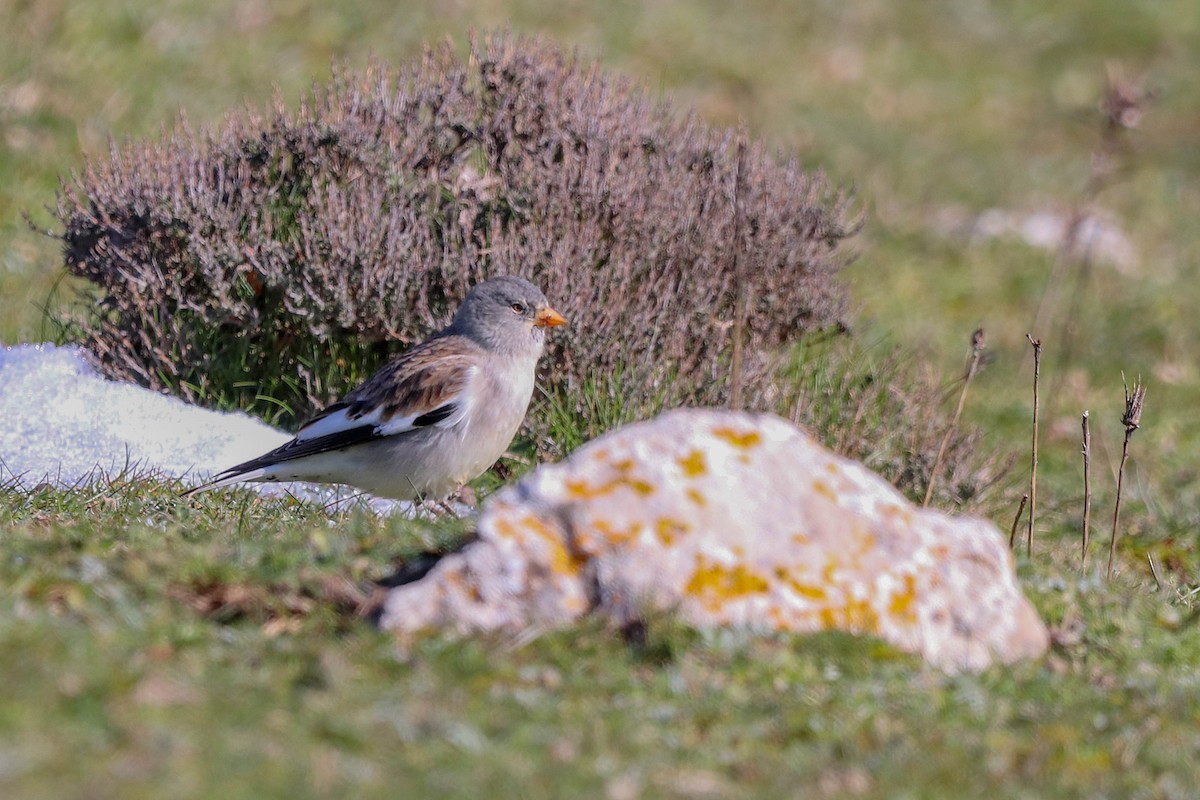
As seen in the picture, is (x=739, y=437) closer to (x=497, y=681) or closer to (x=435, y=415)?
(x=497, y=681)

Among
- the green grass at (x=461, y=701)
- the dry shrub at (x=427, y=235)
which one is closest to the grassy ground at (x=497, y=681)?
the green grass at (x=461, y=701)

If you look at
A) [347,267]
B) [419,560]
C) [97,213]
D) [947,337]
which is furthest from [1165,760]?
[947,337]

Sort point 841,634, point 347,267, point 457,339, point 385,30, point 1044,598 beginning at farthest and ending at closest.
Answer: point 385,30
point 347,267
point 457,339
point 1044,598
point 841,634

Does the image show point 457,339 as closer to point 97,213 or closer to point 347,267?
point 347,267

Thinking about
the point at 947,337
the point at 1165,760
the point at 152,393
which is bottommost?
the point at 947,337

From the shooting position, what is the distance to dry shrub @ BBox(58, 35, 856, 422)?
305 inches

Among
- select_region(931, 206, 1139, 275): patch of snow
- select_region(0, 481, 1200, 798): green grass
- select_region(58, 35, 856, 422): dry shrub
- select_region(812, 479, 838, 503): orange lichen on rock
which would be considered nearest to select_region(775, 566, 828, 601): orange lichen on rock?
select_region(0, 481, 1200, 798): green grass

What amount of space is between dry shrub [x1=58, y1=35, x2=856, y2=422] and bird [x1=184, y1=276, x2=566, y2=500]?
0.84 m

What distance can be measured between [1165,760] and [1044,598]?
3.77 ft

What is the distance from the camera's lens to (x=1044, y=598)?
5301mm

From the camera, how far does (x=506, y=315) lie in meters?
6.86

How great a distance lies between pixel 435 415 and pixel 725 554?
2.28 meters

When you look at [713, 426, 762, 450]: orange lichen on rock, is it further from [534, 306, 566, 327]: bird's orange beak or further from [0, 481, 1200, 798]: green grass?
[534, 306, 566, 327]: bird's orange beak

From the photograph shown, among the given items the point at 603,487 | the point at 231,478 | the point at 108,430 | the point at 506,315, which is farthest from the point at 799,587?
the point at 108,430
